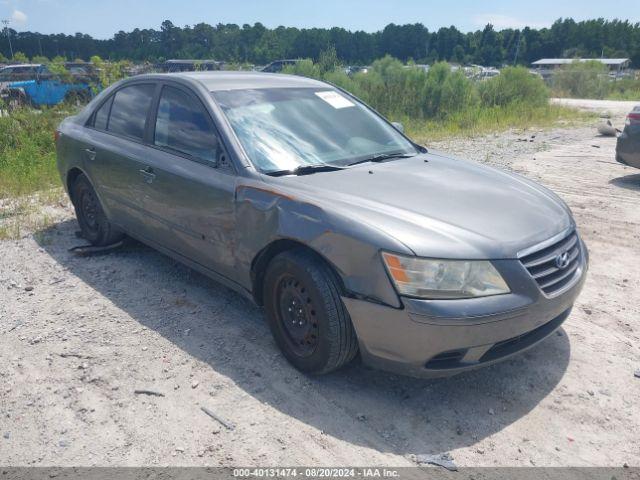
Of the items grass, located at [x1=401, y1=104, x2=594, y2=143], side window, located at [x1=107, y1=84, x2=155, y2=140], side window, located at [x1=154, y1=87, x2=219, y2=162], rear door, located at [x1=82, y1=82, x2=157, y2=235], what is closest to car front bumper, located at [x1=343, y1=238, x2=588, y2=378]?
side window, located at [x1=154, y1=87, x2=219, y2=162]

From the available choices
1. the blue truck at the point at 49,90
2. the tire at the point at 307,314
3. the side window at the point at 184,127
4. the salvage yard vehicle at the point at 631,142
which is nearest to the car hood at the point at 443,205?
the tire at the point at 307,314

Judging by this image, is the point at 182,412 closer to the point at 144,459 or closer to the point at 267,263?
the point at 144,459

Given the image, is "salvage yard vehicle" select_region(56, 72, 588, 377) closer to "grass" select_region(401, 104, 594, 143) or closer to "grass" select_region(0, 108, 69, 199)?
"grass" select_region(0, 108, 69, 199)

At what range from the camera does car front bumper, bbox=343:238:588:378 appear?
251cm

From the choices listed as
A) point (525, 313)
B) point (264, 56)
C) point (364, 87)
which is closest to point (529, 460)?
point (525, 313)

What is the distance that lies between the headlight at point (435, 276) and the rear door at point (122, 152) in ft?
7.73

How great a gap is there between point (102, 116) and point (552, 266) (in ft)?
13.0

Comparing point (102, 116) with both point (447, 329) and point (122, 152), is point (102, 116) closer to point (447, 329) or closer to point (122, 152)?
point (122, 152)

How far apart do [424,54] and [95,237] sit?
4487 inches

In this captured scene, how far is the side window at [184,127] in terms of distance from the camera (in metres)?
3.53

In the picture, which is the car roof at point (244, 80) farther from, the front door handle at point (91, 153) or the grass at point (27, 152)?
the grass at point (27, 152)

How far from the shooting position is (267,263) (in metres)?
3.22

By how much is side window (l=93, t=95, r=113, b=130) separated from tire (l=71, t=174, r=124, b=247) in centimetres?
55

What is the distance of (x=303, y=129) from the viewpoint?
362 centimetres
